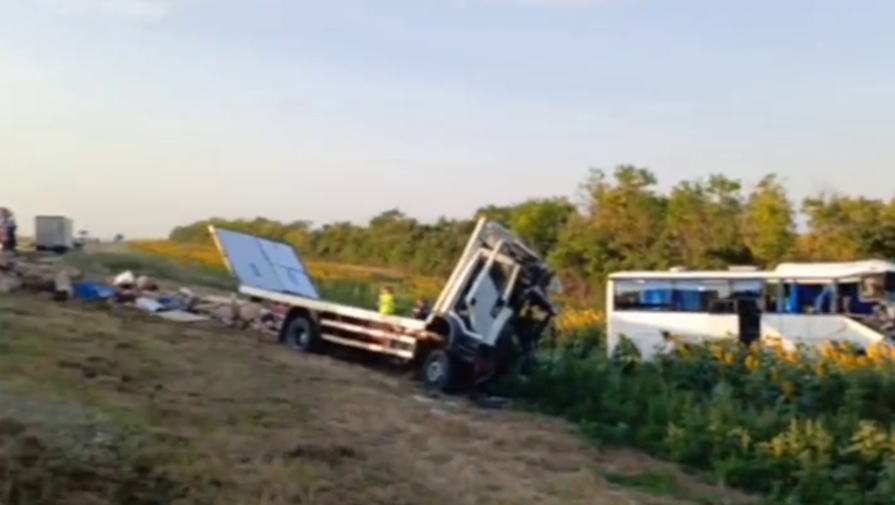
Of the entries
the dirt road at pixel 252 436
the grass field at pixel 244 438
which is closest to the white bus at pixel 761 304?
the grass field at pixel 244 438

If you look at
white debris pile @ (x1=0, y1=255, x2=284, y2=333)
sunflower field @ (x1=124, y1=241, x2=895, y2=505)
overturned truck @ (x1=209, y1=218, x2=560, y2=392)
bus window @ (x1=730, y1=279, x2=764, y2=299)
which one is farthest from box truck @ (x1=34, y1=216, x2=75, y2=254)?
bus window @ (x1=730, y1=279, x2=764, y2=299)

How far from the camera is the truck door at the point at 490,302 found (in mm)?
15398

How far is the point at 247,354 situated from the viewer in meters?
14.2

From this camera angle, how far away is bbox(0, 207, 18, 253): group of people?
2142 cm

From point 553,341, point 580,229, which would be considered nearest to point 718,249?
point 580,229

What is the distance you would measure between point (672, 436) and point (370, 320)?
5700 millimetres

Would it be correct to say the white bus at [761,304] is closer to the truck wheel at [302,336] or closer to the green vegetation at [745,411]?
the green vegetation at [745,411]

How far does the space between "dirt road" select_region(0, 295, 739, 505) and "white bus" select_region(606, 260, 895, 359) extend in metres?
9.95

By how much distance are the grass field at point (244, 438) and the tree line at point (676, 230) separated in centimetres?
2286

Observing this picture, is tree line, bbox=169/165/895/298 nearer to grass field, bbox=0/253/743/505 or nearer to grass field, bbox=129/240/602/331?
grass field, bbox=129/240/602/331

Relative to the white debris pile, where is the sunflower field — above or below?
below

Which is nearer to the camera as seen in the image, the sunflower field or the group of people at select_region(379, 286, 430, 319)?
the sunflower field

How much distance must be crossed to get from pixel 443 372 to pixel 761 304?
11.0 metres

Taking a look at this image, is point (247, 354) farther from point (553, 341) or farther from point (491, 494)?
point (491, 494)
